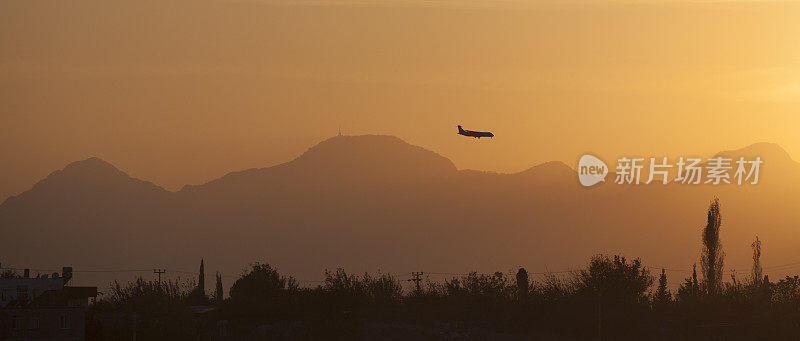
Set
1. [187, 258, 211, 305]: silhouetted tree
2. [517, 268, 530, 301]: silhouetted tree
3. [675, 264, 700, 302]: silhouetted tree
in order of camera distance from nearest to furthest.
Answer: [517, 268, 530, 301]: silhouetted tree < [675, 264, 700, 302]: silhouetted tree < [187, 258, 211, 305]: silhouetted tree

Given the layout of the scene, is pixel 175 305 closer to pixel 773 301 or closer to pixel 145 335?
pixel 145 335

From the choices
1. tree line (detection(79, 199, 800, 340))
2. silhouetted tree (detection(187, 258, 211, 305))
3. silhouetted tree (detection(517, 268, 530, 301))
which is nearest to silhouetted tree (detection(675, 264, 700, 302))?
tree line (detection(79, 199, 800, 340))

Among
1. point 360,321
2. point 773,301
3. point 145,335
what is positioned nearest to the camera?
point 145,335

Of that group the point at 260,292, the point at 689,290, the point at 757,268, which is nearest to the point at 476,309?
the point at 260,292

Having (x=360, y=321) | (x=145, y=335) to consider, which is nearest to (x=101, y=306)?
(x=145, y=335)

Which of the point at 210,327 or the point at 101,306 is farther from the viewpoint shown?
the point at 101,306

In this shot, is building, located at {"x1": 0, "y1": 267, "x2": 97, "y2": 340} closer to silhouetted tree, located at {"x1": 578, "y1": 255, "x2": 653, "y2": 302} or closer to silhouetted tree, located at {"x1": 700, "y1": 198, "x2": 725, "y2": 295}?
silhouetted tree, located at {"x1": 578, "y1": 255, "x2": 653, "y2": 302}
